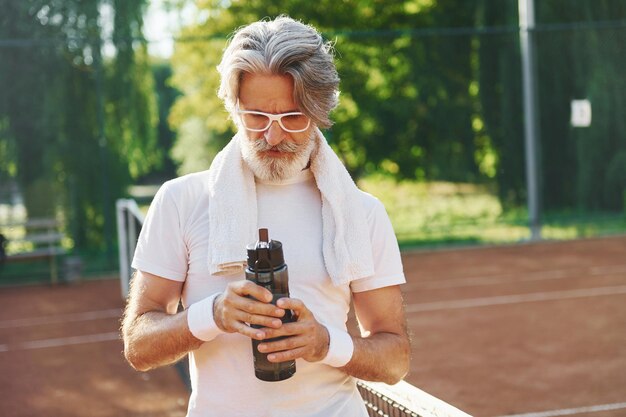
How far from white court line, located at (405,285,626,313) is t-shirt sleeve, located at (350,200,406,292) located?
22.0ft

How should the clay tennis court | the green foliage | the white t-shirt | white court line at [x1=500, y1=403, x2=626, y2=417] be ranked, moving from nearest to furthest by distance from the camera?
the white t-shirt < white court line at [x1=500, y1=403, x2=626, y2=417] < the clay tennis court < the green foliage

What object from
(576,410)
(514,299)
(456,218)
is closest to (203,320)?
(576,410)

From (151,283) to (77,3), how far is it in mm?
10540

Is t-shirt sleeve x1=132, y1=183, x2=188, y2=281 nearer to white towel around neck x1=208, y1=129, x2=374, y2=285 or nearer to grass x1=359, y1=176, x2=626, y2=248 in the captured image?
white towel around neck x1=208, y1=129, x2=374, y2=285

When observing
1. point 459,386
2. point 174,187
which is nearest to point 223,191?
point 174,187

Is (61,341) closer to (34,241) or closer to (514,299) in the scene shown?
(34,241)

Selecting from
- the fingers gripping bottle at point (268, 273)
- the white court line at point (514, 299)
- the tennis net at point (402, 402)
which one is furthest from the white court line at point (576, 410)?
the fingers gripping bottle at point (268, 273)

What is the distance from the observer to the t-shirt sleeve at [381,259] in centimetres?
218

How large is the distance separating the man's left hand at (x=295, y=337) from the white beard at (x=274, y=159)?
0.39 meters

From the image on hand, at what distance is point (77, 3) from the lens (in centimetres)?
1190

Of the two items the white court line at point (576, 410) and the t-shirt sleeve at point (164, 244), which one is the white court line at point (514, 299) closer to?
the white court line at point (576, 410)

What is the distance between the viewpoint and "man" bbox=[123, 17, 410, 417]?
6.70 feet

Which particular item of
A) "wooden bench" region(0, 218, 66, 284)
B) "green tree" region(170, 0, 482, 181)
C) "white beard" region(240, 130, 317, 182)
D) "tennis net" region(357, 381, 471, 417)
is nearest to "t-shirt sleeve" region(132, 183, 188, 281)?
"white beard" region(240, 130, 317, 182)

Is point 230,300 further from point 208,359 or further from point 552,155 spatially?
point 552,155
